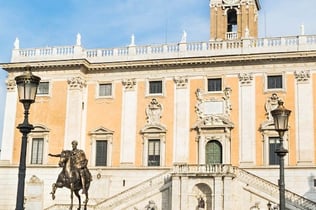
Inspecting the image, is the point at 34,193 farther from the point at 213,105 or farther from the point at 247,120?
the point at 247,120

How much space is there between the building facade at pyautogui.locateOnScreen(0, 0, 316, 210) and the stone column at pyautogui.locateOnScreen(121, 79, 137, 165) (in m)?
0.06

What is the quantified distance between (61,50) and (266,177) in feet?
51.6

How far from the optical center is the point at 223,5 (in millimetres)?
40031

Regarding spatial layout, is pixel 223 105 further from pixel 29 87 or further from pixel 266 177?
pixel 29 87

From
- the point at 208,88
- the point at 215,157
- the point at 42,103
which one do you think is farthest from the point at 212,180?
the point at 42,103

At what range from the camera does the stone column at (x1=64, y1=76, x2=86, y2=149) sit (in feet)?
111

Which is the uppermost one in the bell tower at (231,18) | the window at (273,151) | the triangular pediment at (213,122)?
the bell tower at (231,18)

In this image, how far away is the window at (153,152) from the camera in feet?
108

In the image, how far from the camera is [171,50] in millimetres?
34375

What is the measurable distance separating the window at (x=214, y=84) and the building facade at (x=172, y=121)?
6 centimetres

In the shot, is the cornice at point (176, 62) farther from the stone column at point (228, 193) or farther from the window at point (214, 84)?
the stone column at point (228, 193)

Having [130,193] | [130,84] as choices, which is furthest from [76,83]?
[130,193]

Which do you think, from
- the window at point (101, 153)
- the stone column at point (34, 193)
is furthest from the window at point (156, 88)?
the stone column at point (34, 193)

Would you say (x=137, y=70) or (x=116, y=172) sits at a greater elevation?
(x=137, y=70)
